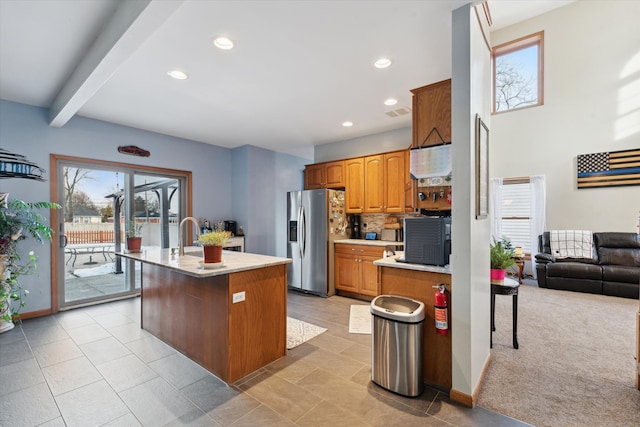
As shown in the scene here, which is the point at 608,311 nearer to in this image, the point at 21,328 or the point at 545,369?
the point at 545,369

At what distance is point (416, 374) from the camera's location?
2107mm

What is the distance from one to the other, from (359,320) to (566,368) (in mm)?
2060

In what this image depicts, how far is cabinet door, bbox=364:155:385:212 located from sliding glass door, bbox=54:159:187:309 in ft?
11.3

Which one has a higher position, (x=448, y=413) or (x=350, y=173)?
(x=350, y=173)

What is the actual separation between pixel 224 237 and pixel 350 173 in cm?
323

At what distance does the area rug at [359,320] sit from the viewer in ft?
11.1

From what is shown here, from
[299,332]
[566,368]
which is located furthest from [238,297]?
[566,368]

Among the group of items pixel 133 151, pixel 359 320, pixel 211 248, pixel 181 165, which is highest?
pixel 133 151

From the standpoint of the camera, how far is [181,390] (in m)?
2.21

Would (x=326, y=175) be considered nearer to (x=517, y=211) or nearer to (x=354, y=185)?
(x=354, y=185)

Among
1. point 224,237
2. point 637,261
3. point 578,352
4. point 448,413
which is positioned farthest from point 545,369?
point 637,261

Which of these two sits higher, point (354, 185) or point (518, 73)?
point (518, 73)

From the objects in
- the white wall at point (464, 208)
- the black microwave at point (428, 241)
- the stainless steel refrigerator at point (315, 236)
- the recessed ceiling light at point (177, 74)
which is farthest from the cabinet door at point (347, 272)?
the recessed ceiling light at point (177, 74)

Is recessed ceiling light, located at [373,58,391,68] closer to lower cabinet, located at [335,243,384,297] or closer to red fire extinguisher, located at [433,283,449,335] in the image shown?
red fire extinguisher, located at [433,283,449,335]
